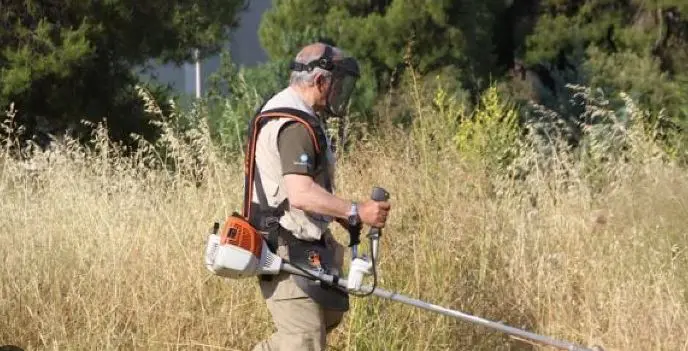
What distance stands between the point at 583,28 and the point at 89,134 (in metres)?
8.34

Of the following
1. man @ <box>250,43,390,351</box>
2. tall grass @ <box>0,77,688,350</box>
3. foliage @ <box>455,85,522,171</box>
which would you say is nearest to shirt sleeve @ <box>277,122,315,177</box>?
man @ <box>250,43,390,351</box>

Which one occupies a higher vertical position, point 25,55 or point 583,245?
point 25,55

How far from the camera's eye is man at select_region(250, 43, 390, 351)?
365cm

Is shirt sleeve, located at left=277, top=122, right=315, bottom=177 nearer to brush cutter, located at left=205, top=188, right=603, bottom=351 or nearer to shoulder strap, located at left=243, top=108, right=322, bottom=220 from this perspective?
shoulder strap, located at left=243, top=108, right=322, bottom=220

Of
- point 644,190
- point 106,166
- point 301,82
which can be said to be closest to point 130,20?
point 106,166

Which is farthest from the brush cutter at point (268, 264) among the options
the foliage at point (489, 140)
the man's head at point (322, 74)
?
the foliage at point (489, 140)

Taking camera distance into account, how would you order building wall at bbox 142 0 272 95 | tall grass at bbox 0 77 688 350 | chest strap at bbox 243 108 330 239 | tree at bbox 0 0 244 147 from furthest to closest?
1. building wall at bbox 142 0 272 95
2. tree at bbox 0 0 244 147
3. tall grass at bbox 0 77 688 350
4. chest strap at bbox 243 108 330 239

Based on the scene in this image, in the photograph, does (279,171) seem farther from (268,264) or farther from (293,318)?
(293,318)

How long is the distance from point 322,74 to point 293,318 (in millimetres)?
853

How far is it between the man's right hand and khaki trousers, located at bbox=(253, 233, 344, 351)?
0.37 meters

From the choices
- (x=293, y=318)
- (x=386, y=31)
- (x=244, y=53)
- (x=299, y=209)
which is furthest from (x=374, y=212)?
(x=244, y=53)

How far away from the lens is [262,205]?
3.75m

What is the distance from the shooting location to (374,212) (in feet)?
11.7

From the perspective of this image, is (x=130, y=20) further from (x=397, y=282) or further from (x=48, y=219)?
(x=397, y=282)
